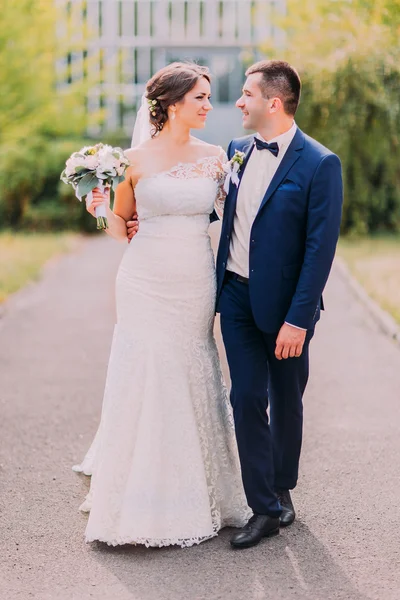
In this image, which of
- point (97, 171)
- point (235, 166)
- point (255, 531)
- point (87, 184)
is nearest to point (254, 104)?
A: point (235, 166)

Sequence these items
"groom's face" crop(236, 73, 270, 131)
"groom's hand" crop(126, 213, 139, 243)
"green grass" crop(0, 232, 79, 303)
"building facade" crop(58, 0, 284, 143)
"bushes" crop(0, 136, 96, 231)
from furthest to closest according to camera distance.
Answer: "building facade" crop(58, 0, 284, 143), "bushes" crop(0, 136, 96, 231), "green grass" crop(0, 232, 79, 303), "groom's hand" crop(126, 213, 139, 243), "groom's face" crop(236, 73, 270, 131)

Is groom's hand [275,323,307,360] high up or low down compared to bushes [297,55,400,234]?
up

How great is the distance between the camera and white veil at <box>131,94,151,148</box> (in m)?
4.80

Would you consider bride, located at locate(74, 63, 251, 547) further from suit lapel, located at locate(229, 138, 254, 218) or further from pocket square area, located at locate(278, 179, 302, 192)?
pocket square area, located at locate(278, 179, 302, 192)

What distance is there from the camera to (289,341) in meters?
4.26

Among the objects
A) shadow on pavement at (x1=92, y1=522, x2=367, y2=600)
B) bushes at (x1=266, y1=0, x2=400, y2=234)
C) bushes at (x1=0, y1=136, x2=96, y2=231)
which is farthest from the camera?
bushes at (x1=0, y1=136, x2=96, y2=231)

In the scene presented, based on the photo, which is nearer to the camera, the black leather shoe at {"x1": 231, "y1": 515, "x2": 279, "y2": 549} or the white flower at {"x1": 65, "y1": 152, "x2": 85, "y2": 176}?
the black leather shoe at {"x1": 231, "y1": 515, "x2": 279, "y2": 549}

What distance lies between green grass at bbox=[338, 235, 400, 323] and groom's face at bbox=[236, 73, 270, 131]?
6754mm

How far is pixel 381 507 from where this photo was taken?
486 cm

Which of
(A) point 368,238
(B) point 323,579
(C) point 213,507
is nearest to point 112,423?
(C) point 213,507

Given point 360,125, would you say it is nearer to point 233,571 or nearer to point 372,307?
point 372,307

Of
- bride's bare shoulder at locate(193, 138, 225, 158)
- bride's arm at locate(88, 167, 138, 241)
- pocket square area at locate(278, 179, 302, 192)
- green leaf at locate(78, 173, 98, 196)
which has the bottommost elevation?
bride's arm at locate(88, 167, 138, 241)

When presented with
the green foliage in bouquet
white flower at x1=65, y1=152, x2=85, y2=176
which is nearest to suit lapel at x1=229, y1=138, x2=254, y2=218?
white flower at x1=65, y1=152, x2=85, y2=176

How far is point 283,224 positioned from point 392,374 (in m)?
4.39
